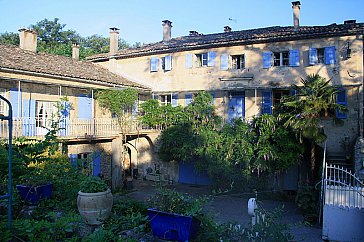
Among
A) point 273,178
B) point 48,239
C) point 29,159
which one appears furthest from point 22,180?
point 273,178

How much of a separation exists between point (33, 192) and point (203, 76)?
15.0 m

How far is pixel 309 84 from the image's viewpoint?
1458 cm

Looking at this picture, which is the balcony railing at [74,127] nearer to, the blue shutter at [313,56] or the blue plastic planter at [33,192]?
the blue plastic planter at [33,192]

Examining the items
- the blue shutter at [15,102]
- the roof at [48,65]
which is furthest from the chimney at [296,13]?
the blue shutter at [15,102]

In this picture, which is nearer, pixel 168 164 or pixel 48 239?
pixel 48 239

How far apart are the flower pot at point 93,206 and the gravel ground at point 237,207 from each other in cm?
444

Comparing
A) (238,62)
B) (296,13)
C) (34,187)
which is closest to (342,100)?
(296,13)

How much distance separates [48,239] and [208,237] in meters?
2.75

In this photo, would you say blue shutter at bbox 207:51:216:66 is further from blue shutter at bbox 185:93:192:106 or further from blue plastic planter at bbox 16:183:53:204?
blue plastic planter at bbox 16:183:53:204

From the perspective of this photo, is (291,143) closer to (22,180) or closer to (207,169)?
(207,169)

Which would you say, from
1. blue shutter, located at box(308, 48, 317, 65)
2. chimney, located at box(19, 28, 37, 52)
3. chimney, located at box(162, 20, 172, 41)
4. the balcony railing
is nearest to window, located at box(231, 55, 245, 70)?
blue shutter, located at box(308, 48, 317, 65)

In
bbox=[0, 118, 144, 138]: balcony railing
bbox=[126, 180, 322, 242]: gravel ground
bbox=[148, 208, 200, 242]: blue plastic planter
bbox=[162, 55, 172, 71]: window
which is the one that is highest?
bbox=[162, 55, 172, 71]: window

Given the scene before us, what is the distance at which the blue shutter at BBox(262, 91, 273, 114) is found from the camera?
745 inches

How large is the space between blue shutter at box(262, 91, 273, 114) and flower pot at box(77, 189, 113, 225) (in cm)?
1441
